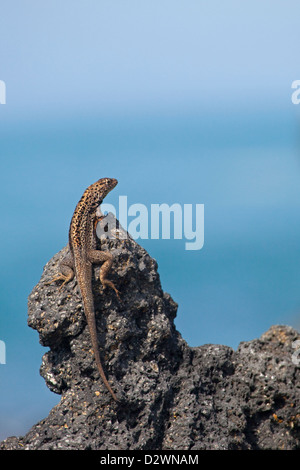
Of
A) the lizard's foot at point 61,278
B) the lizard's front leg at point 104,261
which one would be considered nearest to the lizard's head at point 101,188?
the lizard's front leg at point 104,261

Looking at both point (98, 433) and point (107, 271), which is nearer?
point (98, 433)

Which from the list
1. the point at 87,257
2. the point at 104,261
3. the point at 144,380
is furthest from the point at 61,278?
the point at 144,380

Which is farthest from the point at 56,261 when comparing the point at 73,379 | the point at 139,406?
the point at 139,406

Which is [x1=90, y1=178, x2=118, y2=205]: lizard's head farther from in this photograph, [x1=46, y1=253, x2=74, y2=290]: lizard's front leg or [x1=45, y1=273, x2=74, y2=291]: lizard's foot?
[x1=45, y1=273, x2=74, y2=291]: lizard's foot

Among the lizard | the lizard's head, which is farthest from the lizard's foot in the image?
the lizard's head

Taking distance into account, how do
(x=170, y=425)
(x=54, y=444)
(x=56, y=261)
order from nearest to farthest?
1. (x=54, y=444)
2. (x=170, y=425)
3. (x=56, y=261)
